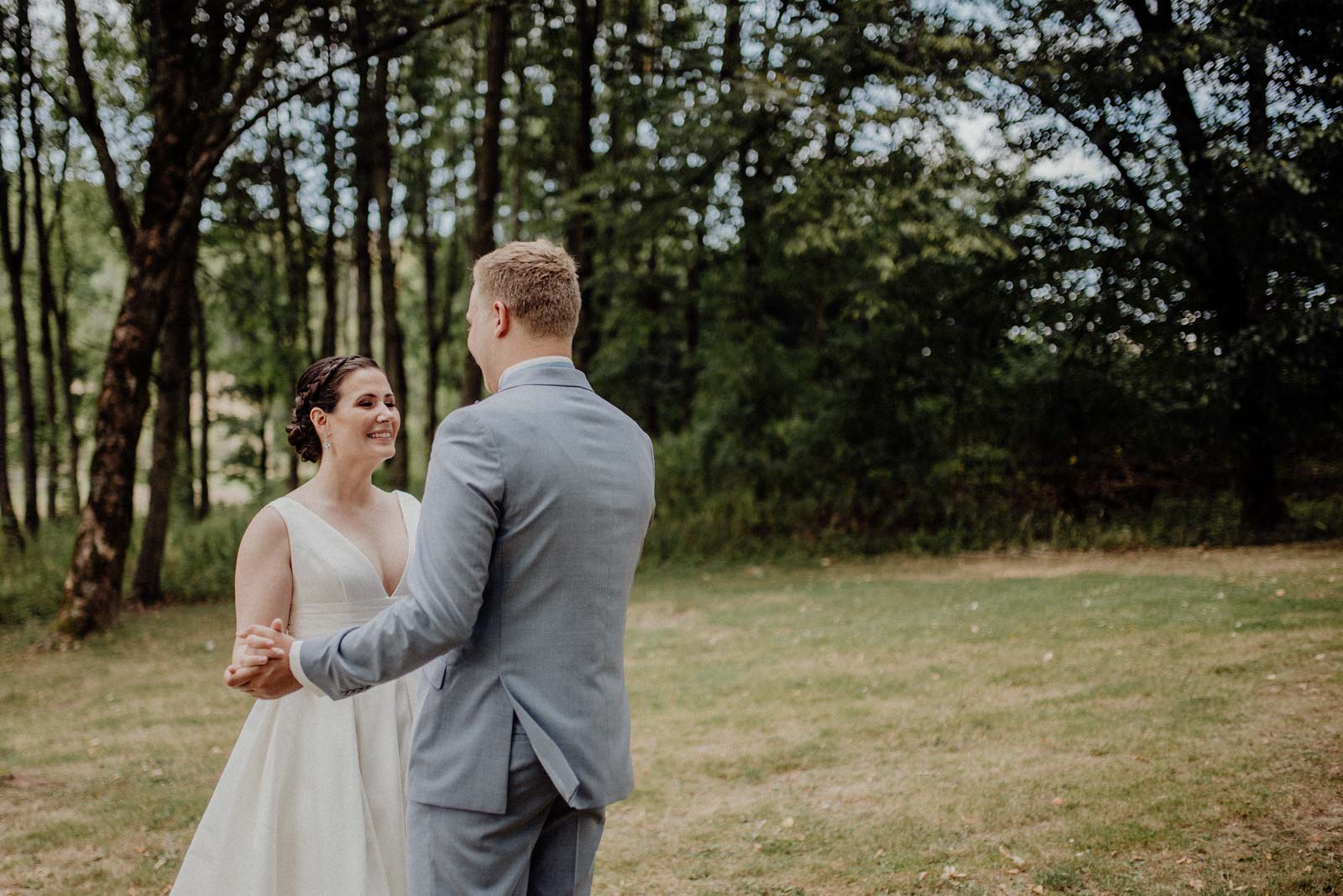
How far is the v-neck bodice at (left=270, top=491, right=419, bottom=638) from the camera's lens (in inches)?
137

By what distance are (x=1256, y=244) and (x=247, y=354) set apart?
21646mm

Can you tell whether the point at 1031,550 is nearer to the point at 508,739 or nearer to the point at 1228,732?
the point at 1228,732

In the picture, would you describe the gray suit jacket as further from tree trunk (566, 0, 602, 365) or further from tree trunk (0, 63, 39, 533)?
tree trunk (0, 63, 39, 533)

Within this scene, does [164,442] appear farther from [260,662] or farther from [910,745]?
[260,662]

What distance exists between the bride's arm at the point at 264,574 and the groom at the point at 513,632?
1.06m

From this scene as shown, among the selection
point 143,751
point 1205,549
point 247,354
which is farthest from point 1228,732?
point 247,354

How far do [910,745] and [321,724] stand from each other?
4656mm

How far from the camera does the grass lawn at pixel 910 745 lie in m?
5.06

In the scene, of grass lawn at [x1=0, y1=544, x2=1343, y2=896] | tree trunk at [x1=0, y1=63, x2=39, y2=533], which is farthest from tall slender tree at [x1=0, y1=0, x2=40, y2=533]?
grass lawn at [x1=0, y1=544, x2=1343, y2=896]

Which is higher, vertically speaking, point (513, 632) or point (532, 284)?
point (532, 284)

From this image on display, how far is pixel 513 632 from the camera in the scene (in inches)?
90.0

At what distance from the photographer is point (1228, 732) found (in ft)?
21.2

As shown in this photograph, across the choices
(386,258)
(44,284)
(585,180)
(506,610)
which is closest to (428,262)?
(386,258)

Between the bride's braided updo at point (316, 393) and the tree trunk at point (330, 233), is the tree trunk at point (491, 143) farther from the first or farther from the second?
the bride's braided updo at point (316, 393)
